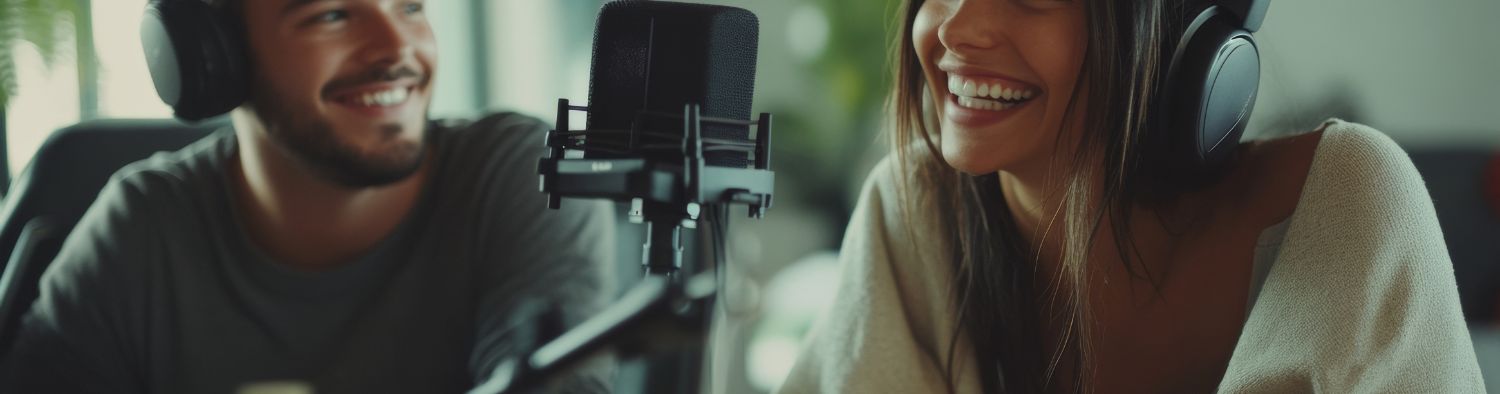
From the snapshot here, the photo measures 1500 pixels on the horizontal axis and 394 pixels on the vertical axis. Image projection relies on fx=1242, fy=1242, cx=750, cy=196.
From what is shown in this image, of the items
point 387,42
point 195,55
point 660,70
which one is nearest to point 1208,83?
point 660,70

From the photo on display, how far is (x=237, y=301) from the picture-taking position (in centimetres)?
87

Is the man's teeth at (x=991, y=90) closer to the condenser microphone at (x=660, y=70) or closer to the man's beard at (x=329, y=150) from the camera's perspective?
the condenser microphone at (x=660, y=70)

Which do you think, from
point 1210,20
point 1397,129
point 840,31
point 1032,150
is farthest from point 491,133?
point 1397,129

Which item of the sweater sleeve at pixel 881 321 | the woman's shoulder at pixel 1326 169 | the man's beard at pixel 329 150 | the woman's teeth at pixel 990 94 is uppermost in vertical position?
the woman's teeth at pixel 990 94

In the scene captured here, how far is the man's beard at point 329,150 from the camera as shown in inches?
33.6

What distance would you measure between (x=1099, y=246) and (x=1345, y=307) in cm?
23

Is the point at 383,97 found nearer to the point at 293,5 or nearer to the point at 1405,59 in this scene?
the point at 293,5

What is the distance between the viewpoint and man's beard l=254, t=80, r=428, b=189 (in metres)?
0.85

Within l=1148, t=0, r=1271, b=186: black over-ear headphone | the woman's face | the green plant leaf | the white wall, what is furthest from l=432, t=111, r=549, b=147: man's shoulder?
the white wall

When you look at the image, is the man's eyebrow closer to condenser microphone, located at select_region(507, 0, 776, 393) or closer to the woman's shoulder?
condenser microphone, located at select_region(507, 0, 776, 393)

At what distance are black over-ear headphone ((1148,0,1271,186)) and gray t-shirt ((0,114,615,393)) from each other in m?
0.45

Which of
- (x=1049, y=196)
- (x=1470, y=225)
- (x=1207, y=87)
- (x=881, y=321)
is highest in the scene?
(x=1207, y=87)

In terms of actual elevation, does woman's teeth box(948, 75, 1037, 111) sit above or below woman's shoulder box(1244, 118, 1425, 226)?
above

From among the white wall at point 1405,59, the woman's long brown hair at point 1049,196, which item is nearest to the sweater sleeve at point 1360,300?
the woman's long brown hair at point 1049,196
